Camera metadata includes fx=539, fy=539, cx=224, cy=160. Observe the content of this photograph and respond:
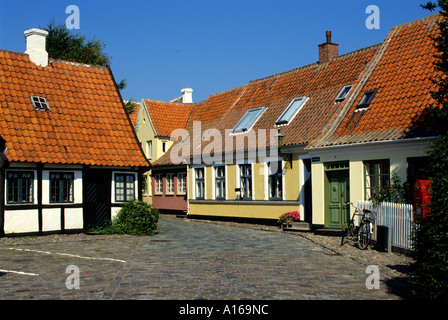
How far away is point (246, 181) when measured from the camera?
84.4ft

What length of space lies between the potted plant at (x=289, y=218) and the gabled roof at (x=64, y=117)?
238 inches

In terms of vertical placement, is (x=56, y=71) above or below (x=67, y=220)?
above

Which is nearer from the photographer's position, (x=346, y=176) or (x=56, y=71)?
(x=346, y=176)

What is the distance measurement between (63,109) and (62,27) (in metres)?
17.0

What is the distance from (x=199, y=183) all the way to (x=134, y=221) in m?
10.1

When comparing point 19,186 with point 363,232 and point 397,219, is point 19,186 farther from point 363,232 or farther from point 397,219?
point 397,219

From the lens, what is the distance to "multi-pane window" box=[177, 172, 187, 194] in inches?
1243

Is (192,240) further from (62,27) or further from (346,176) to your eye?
(62,27)

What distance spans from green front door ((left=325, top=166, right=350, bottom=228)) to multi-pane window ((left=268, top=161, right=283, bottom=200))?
4.18m

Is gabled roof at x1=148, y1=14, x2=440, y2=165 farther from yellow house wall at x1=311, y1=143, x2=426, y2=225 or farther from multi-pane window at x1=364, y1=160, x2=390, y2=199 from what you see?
multi-pane window at x1=364, y1=160, x2=390, y2=199

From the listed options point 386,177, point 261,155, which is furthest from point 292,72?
point 386,177

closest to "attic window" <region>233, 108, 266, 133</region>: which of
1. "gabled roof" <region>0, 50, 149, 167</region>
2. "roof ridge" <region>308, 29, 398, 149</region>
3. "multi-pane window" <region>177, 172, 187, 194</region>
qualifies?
"multi-pane window" <region>177, 172, 187, 194</region>

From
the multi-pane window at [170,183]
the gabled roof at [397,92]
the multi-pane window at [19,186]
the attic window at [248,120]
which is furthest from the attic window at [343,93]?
the multi-pane window at [170,183]
